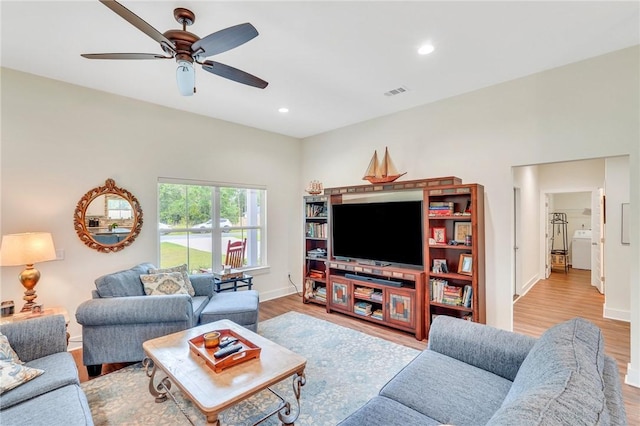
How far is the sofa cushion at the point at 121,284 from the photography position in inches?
114

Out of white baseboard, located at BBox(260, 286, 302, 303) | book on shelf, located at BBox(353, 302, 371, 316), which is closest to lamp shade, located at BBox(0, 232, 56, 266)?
white baseboard, located at BBox(260, 286, 302, 303)

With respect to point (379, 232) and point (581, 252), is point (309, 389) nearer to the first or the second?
point (379, 232)

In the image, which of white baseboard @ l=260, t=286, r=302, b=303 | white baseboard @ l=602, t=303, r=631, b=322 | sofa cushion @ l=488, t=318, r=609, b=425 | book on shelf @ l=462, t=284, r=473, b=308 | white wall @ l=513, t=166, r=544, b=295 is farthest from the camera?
white wall @ l=513, t=166, r=544, b=295

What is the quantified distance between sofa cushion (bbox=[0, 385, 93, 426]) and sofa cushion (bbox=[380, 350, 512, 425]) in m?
1.61

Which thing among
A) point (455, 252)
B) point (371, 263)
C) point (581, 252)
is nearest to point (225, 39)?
point (371, 263)

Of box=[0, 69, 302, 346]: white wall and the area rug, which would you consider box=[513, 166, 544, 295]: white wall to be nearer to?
the area rug

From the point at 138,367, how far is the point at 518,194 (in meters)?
5.89

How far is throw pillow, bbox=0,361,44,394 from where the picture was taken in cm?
165

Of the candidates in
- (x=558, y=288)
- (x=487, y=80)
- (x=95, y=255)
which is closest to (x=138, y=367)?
(x=95, y=255)

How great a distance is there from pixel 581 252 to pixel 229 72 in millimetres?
9510

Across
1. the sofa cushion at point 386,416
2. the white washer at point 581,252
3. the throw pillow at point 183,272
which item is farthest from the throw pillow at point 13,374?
the white washer at point 581,252

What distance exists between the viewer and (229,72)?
7.33 ft

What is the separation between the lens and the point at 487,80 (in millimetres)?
3254

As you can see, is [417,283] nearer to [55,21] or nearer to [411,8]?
[411,8]
